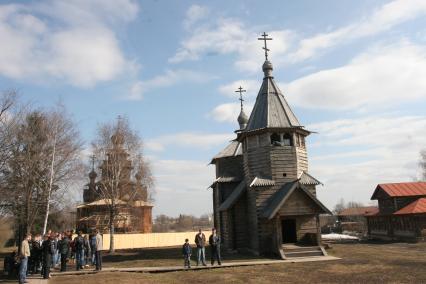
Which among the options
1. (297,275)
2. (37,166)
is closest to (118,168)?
(37,166)

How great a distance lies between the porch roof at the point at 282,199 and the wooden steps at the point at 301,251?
212cm

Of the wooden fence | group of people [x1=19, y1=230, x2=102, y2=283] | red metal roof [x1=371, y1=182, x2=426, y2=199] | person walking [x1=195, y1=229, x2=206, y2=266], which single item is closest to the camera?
group of people [x1=19, y1=230, x2=102, y2=283]

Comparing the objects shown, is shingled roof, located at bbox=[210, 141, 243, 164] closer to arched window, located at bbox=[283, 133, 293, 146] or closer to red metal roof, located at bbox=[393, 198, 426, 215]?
arched window, located at bbox=[283, 133, 293, 146]

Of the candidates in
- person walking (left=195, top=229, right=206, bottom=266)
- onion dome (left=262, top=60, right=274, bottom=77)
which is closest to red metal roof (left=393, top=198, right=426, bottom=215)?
onion dome (left=262, top=60, right=274, bottom=77)

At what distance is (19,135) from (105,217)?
13.8m

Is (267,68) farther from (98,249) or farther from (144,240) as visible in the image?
(144,240)

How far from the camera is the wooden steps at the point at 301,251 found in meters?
21.1

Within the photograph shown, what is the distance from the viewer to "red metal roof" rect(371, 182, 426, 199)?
38188 mm

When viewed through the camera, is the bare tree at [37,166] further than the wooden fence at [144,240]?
No

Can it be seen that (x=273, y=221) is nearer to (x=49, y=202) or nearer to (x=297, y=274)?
(x=297, y=274)

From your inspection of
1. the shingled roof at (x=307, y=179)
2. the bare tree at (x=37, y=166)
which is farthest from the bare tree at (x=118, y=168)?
the shingled roof at (x=307, y=179)

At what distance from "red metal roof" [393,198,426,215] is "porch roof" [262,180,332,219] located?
1780 cm

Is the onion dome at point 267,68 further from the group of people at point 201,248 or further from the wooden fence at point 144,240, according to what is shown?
the wooden fence at point 144,240

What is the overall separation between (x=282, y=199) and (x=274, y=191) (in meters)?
1.97
